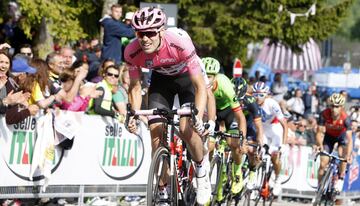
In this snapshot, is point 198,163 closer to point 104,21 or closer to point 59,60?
point 59,60

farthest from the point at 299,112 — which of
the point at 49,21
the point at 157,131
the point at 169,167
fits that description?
the point at 169,167

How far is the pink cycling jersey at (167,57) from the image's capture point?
10539mm

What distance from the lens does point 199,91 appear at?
34.5ft

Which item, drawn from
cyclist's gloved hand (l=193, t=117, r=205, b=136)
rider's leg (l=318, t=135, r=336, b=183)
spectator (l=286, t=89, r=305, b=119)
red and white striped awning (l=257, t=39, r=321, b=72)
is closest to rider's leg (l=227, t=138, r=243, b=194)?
rider's leg (l=318, t=135, r=336, b=183)

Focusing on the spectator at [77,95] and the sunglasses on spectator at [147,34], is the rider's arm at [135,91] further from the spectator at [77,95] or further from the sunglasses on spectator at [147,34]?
the spectator at [77,95]

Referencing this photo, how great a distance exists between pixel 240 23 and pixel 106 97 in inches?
476

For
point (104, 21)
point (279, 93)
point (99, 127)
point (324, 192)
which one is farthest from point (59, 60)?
point (279, 93)

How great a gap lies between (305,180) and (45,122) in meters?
9.04

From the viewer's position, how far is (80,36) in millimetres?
19953

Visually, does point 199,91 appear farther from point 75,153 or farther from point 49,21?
point 49,21

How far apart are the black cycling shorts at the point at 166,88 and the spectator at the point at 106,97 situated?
4.05 metres

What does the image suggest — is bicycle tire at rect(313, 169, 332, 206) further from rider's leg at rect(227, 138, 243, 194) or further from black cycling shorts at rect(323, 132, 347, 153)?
rider's leg at rect(227, 138, 243, 194)

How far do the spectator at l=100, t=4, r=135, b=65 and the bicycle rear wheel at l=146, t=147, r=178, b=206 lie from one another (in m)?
7.39

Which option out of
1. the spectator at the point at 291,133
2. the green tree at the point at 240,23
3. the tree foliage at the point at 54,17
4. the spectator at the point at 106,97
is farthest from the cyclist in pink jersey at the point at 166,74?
the green tree at the point at 240,23
